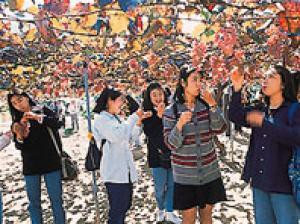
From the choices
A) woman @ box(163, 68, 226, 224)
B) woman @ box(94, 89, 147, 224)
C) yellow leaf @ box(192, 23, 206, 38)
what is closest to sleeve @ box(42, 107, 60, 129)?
woman @ box(94, 89, 147, 224)

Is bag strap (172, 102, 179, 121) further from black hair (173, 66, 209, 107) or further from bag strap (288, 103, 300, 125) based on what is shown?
bag strap (288, 103, 300, 125)

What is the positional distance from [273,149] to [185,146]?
69 centimetres

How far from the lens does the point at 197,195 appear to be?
10.7 ft

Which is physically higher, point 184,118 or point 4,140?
point 184,118

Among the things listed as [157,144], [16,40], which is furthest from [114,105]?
[16,40]

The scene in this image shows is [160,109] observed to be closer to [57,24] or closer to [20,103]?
[20,103]

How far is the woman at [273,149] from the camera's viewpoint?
110 inches

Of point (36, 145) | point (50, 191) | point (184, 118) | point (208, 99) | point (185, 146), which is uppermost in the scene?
point (208, 99)

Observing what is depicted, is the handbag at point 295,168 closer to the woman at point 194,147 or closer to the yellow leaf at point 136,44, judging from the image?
the woman at point 194,147

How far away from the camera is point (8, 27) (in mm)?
5227

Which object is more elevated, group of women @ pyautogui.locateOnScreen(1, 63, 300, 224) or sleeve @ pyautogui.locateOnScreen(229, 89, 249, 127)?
sleeve @ pyautogui.locateOnScreen(229, 89, 249, 127)

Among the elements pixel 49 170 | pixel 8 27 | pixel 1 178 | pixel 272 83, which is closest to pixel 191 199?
pixel 272 83

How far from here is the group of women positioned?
2822 millimetres

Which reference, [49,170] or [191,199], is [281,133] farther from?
[49,170]
